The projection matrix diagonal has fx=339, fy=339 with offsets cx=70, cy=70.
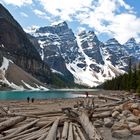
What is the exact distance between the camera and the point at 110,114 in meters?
31.5

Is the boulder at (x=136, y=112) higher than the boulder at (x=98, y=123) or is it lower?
higher

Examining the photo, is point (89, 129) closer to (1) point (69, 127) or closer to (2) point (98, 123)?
(1) point (69, 127)

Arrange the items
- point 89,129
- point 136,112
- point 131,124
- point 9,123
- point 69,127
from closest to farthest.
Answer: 1. point 89,129
2. point 9,123
3. point 69,127
4. point 131,124
5. point 136,112

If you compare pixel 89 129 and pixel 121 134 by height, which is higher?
pixel 89 129

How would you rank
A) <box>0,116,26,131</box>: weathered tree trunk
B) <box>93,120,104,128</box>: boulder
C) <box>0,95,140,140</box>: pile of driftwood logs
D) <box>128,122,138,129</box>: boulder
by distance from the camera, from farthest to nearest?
1. <box>93,120,104,128</box>: boulder
2. <box>128,122,138,129</box>: boulder
3. <box>0,116,26,131</box>: weathered tree trunk
4. <box>0,95,140,140</box>: pile of driftwood logs

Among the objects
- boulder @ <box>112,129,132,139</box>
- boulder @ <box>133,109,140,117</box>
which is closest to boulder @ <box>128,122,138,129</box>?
boulder @ <box>112,129,132,139</box>

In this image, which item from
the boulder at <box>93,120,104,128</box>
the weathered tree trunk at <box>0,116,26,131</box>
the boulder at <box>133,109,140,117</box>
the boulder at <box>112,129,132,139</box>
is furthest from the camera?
the boulder at <box>133,109,140,117</box>

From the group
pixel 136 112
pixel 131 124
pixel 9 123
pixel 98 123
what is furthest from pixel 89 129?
pixel 136 112

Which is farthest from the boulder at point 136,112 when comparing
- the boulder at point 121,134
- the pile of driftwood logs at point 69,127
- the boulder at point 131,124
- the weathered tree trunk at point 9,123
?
the weathered tree trunk at point 9,123

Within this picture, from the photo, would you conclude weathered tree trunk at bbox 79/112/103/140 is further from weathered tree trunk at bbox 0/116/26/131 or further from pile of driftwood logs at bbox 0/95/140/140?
weathered tree trunk at bbox 0/116/26/131

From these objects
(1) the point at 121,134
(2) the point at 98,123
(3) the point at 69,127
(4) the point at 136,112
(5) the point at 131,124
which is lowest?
(1) the point at 121,134

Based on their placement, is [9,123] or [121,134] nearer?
[9,123]

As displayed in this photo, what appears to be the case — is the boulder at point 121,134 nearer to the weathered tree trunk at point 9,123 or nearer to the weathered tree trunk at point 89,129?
the weathered tree trunk at point 89,129

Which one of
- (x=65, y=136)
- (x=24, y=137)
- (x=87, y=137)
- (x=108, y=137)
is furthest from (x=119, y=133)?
(x=24, y=137)
